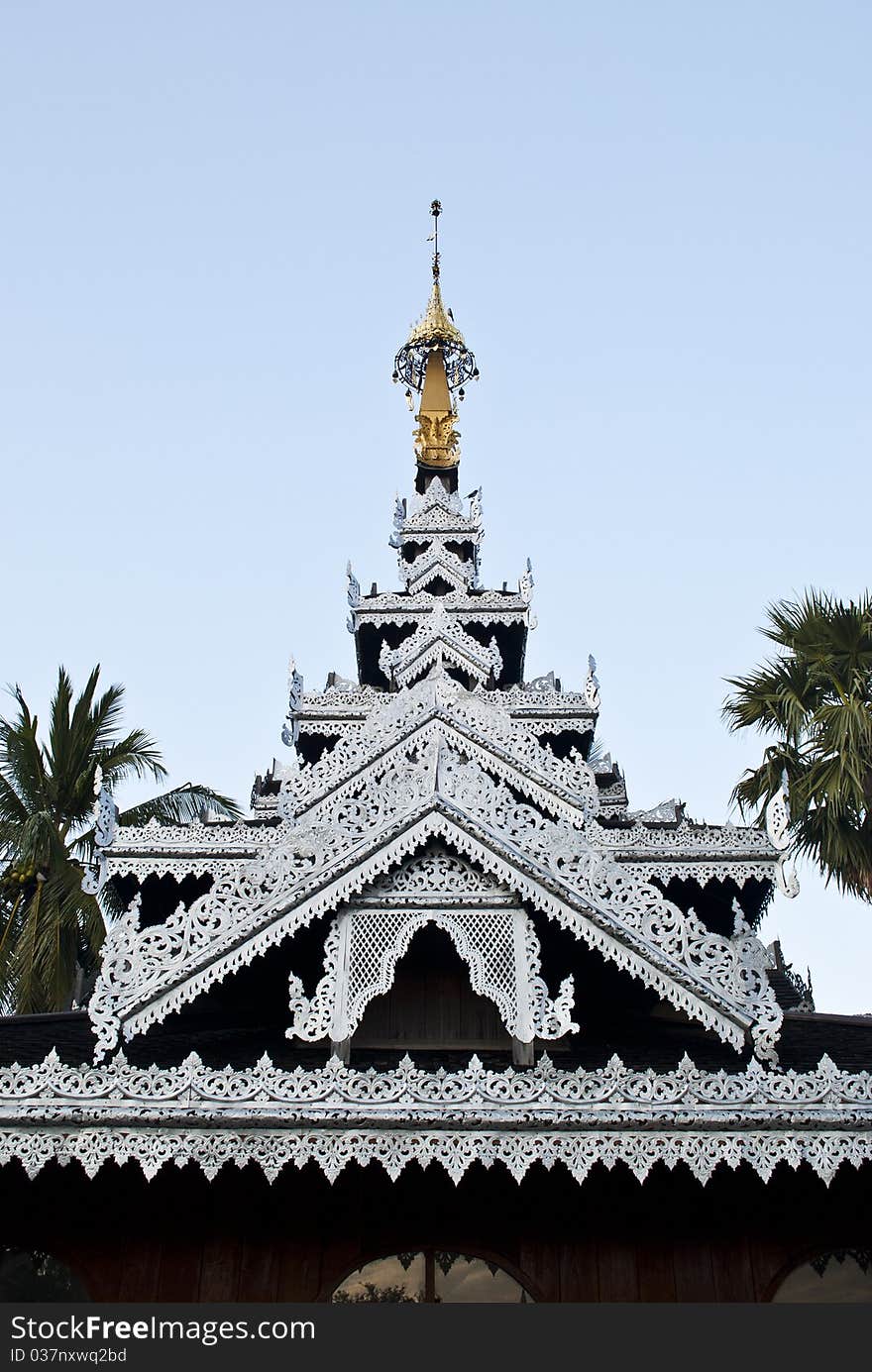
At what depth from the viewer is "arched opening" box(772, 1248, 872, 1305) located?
912 cm

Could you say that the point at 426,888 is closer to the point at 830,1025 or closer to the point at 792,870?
the point at 792,870

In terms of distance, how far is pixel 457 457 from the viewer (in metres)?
→ 24.3

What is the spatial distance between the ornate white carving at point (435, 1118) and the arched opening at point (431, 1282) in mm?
1052

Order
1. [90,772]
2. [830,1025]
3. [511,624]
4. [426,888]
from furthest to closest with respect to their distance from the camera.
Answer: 1. [90,772]
2. [511,624]
3. [830,1025]
4. [426,888]

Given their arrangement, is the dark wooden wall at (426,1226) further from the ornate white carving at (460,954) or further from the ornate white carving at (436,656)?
the ornate white carving at (436,656)

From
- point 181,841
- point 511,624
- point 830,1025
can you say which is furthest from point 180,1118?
point 511,624

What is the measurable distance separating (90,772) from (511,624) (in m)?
9.06

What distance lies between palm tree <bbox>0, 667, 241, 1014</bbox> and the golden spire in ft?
28.9

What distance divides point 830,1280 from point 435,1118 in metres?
3.62

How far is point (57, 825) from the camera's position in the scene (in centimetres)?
2161

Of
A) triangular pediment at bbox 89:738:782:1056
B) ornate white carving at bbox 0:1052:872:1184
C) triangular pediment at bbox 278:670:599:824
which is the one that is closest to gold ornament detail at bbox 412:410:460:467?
triangular pediment at bbox 278:670:599:824

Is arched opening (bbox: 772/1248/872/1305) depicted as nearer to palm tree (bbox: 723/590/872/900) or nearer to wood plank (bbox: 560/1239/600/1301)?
wood plank (bbox: 560/1239/600/1301)

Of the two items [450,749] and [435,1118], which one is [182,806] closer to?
[450,749]

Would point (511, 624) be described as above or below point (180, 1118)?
above
